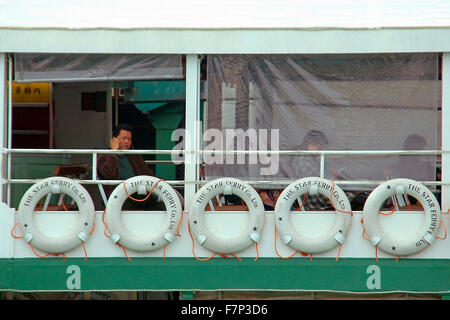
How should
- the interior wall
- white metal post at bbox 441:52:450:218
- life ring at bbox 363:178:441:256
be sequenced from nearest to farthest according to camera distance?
1. life ring at bbox 363:178:441:256
2. white metal post at bbox 441:52:450:218
3. the interior wall

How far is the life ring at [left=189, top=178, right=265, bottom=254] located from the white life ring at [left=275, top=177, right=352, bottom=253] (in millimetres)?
204

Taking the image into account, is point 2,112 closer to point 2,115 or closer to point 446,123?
point 2,115

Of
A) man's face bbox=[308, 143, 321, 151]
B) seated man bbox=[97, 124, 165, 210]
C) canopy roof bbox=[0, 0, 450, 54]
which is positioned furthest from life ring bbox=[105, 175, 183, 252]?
man's face bbox=[308, 143, 321, 151]

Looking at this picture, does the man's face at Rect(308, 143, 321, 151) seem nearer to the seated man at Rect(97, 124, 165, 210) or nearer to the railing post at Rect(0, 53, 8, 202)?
the seated man at Rect(97, 124, 165, 210)

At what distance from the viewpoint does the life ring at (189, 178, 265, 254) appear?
633cm

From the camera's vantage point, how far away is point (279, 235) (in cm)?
641

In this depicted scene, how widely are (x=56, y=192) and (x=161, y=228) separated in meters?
1.05

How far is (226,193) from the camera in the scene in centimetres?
636

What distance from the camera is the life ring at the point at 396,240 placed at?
629 cm

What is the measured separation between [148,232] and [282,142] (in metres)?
1.63

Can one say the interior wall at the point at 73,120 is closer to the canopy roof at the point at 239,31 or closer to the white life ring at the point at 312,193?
the canopy roof at the point at 239,31

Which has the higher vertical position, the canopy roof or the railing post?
the canopy roof

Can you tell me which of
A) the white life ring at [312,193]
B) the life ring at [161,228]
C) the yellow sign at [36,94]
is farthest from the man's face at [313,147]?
the yellow sign at [36,94]
